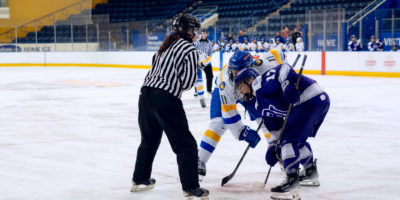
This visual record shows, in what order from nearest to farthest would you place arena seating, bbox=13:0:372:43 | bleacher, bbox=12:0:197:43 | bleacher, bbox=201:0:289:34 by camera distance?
arena seating, bbox=13:0:372:43, bleacher, bbox=201:0:289:34, bleacher, bbox=12:0:197:43

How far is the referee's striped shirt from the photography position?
3.35 metres

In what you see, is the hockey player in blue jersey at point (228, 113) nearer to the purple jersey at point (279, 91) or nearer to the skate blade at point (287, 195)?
the purple jersey at point (279, 91)

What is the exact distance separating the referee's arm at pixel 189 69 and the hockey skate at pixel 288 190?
831 millimetres

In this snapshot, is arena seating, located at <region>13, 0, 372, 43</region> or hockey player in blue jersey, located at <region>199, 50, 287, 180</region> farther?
arena seating, located at <region>13, 0, 372, 43</region>

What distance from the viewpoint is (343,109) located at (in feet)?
28.6

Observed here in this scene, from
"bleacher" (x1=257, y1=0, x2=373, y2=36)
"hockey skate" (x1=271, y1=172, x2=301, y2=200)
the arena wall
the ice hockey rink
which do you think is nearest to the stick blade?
the ice hockey rink

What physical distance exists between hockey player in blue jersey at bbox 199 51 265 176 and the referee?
0.40 m

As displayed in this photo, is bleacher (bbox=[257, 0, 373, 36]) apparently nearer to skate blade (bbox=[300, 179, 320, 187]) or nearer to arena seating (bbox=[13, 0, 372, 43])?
arena seating (bbox=[13, 0, 372, 43])

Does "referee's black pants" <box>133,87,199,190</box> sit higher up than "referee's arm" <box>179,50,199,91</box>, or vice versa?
"referee's arm" <box>179,50,199,91</box>

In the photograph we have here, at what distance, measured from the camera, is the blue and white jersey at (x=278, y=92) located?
10.9ft

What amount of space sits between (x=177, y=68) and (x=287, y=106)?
2.33 ft

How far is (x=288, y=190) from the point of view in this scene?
3.54 meters

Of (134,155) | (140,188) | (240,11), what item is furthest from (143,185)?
(240,11)

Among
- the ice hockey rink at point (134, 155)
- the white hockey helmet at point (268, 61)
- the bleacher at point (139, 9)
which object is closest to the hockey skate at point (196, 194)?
the ice hockey rink at point (134, 155)
